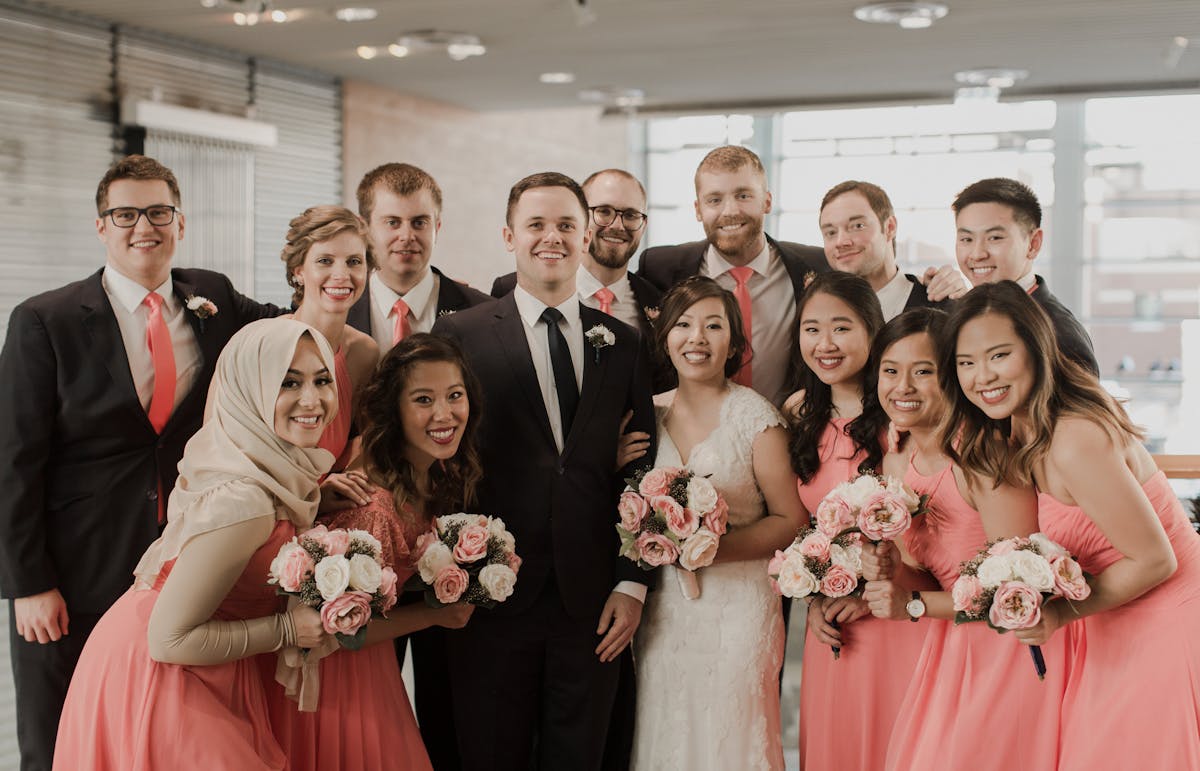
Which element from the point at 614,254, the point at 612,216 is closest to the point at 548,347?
the point at 614,254

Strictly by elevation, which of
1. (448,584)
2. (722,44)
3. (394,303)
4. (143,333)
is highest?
(722,44)

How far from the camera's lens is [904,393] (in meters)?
3.53

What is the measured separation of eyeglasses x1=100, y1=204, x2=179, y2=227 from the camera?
3.92 metres

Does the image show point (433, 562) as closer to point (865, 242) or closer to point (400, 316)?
point (400, 316)

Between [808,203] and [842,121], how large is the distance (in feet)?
3.77

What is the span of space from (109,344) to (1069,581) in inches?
118

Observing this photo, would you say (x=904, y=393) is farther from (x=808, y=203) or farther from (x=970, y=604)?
(x=808, y=203)

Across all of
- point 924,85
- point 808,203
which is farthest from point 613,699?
point 808,203

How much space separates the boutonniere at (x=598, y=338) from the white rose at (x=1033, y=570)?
1407 millimetres

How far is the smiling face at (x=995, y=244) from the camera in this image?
4.27 metres

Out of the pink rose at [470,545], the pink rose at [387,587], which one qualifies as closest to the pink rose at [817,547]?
the pink rose at [470,545]

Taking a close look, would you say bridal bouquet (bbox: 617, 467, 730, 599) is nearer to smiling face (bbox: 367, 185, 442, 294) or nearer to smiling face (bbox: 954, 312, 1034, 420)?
smiling face (bbox: 954, 312, 1034, 420)

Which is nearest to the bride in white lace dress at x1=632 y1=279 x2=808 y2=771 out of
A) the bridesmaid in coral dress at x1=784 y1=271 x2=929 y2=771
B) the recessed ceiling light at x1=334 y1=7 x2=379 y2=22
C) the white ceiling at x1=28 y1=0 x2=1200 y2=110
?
the bridesmaid in coral dress at x1=784 y1=271 x2=929 y2=771

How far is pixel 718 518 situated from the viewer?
3.57 m
